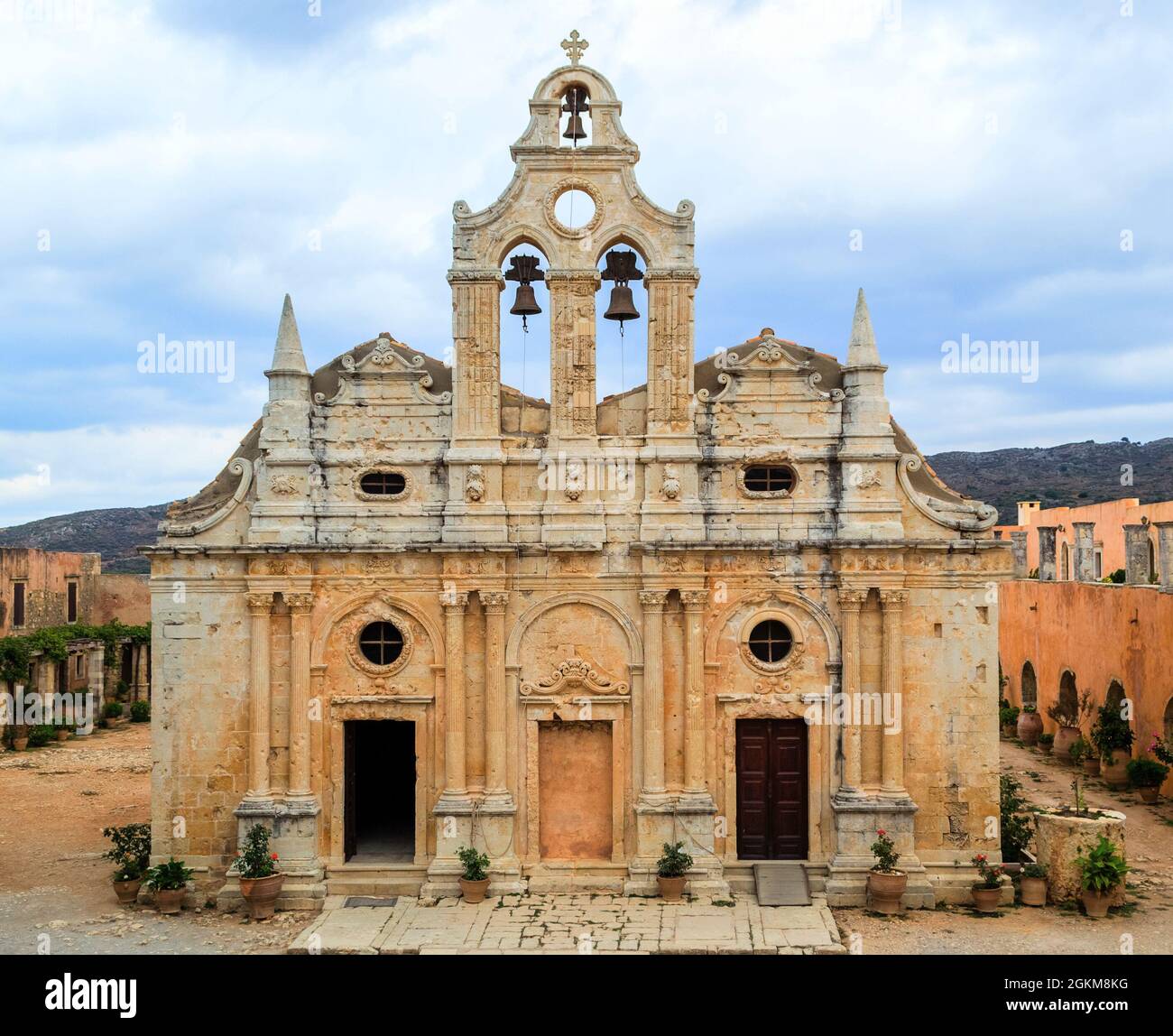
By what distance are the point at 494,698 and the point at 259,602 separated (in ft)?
13.8

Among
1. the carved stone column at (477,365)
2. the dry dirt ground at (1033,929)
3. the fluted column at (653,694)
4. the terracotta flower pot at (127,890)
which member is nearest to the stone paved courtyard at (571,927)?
the dry dirt ground at (1033,929)

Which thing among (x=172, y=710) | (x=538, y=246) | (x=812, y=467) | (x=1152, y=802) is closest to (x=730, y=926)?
(x=812, y=467)

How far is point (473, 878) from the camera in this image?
1727cm

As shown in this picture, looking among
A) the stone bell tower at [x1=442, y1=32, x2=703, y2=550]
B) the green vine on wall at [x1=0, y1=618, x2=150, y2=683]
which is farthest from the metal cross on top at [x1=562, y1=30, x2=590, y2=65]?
the green vine on wall at [x1=0, y1=618, x2=150, y2=683]

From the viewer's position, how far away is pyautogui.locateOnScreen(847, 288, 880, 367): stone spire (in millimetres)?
18422

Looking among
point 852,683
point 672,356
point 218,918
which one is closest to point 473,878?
point 218,918

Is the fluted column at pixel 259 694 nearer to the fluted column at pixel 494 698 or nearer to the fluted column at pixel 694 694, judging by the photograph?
the fluted column at pixel 494 698

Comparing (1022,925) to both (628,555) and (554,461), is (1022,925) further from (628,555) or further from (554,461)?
(554,461)

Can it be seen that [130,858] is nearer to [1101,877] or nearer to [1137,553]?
[1101,877]

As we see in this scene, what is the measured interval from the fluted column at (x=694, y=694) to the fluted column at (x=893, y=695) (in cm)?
294

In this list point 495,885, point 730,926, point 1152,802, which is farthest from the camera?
point 1152,802

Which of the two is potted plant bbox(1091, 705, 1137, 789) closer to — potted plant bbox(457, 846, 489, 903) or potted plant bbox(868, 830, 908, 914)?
potted plant bbox(868, 830, 908, 914)

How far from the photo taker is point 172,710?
1827 cm
